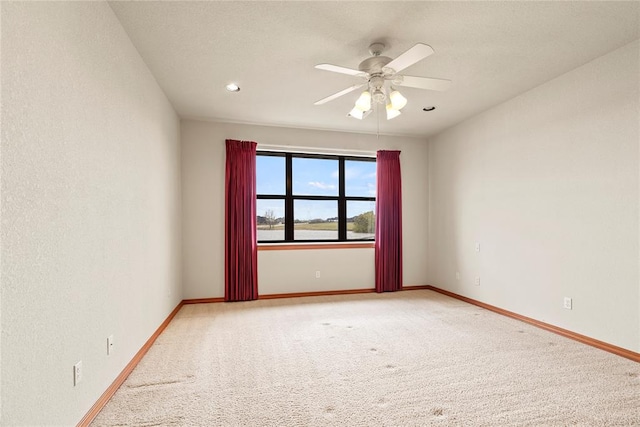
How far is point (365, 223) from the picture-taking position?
5324 millimetres

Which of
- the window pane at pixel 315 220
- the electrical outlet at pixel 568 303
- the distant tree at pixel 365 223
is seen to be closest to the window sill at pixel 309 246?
the window pane at pixel 315 220

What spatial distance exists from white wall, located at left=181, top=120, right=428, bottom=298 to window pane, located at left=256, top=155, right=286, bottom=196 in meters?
0.32

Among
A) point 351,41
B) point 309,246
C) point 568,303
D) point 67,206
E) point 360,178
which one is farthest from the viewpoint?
point 360,178

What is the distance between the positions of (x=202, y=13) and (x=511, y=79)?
9.50 ft

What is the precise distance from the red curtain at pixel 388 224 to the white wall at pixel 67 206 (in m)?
3.39

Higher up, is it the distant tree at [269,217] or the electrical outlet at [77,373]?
the distant tree at [269,217]

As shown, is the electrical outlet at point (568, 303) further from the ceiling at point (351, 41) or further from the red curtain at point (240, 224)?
the red curtain at point (240, 224)

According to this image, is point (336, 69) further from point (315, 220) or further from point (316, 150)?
point (315, 220)

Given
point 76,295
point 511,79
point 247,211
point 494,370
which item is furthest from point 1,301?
point 511,79

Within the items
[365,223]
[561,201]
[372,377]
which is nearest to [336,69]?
[372,377]

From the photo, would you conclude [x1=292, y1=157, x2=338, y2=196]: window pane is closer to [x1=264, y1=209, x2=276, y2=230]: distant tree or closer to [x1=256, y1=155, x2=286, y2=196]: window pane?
[x1=256, y1=155, x2=286, y2=196]: window pane

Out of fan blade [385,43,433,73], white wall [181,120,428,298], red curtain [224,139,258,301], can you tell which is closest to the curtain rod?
white wall [181,120,428,298]

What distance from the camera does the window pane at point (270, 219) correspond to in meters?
4.85

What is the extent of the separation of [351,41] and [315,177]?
275 cm
